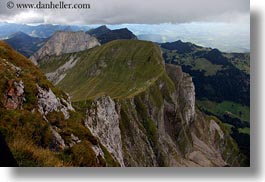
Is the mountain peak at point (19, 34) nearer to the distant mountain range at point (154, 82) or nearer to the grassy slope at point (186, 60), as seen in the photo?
the distant mountain range at point (154, 82)

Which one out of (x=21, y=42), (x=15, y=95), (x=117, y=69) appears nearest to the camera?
(x=15, y=95)

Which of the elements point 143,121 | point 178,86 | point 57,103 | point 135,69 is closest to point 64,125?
point 57,103

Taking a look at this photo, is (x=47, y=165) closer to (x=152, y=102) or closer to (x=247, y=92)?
(x=247, y=92)

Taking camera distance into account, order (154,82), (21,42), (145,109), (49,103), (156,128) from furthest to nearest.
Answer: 1. (154,82)
2. (145,109)
3. (156,128)
4. (21,42)
5. (49,103)

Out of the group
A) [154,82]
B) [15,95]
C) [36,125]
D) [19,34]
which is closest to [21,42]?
[19,34]

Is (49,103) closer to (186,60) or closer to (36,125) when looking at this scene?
(36,125)

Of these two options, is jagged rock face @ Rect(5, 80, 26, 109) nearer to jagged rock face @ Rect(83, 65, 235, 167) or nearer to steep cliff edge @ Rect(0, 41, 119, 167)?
steep cliff edge @ Rect(0, 41, 119, 167)
